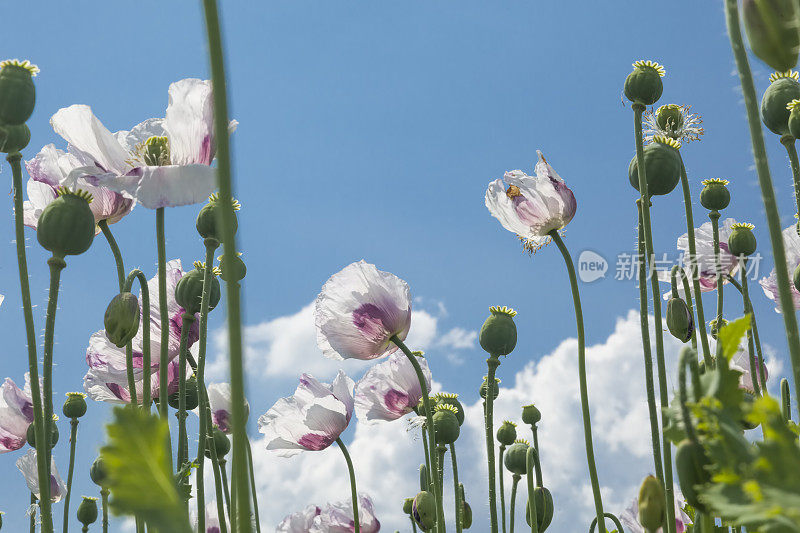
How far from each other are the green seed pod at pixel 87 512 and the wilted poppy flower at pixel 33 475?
0.10m

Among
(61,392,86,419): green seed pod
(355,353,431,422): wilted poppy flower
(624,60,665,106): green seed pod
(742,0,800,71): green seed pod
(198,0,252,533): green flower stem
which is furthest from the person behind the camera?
(61,392,86,419): green seed pod

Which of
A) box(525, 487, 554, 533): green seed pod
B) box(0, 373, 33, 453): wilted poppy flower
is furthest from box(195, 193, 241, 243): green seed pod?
box(525, 487, 554, 533): green seed pod

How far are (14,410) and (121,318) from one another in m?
1.34

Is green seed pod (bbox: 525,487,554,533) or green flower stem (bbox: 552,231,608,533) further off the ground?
green flower stem (bbox: 552,231,608,533)

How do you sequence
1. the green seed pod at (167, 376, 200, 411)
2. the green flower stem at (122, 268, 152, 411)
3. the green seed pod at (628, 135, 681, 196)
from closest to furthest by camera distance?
the green flower stem at (122, 268, 152, 411) < the green seed pod at (628, 135, 681, 196) < the green seed pod at (167, 376, 200, 411)

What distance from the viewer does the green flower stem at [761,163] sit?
32.4 inches

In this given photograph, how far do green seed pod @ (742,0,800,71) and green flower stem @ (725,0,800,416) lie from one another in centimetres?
19

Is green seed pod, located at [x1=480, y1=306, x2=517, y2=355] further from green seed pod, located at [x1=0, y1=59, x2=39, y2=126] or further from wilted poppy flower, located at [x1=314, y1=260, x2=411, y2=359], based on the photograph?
green seed pod, located at [x1=0, y1=59, x2=39, y2=126]

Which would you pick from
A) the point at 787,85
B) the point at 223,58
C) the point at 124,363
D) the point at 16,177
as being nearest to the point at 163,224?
the point at 16,177

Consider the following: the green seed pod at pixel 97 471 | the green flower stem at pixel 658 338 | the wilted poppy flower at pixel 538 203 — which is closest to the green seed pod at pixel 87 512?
the green seed pod at pixel 97 471

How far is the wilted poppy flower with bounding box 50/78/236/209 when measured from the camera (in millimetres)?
1591

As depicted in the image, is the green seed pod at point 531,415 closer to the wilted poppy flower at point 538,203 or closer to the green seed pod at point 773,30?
the wilted poppy flower at point 538,203

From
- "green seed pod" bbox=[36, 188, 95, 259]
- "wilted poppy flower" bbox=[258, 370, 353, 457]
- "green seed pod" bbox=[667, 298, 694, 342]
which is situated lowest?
"wilted poppy flower" bbox=[258, 370, 353, 457]

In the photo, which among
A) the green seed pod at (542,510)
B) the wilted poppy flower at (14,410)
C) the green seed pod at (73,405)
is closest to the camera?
the green seed pod at (542,510)
